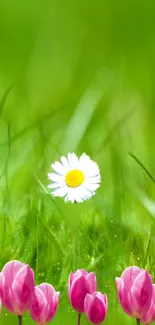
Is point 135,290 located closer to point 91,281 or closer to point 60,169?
point 91,281

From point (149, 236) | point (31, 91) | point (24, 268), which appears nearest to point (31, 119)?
point (31, 91)

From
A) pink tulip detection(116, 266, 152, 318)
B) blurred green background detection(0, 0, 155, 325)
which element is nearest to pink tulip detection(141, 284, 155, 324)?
pink tulip detection(116, 266, 152, 318)

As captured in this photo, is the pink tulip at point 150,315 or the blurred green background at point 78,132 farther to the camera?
the blurred green background at point 78,132

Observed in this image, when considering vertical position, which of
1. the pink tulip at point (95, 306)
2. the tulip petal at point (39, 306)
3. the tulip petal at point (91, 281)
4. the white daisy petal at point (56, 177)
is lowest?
the pink tulip at point (95, 306)

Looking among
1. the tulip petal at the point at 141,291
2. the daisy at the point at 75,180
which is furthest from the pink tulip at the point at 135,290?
the daisy at the point at 75,180

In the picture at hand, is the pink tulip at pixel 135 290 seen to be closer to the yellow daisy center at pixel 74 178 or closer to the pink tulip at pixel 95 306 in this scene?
the pink tulip at pixel 95 306

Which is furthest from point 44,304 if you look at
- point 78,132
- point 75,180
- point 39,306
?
point 78,132
